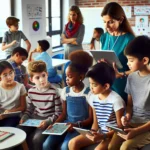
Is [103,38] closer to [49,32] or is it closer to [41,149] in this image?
[41,149]

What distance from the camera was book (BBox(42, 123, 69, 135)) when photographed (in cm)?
234

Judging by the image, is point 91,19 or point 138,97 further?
point 91,19

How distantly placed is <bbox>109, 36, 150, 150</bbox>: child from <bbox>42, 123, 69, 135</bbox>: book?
0.41 meters

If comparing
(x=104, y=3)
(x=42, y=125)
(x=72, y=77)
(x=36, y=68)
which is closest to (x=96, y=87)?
(x=72, y=77)

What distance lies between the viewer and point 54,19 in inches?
316

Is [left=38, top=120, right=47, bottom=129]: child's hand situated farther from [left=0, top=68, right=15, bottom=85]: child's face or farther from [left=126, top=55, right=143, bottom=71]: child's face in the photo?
[left=126, top=55, right=143, bottom=71]: child's face

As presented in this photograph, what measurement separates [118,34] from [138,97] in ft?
2.22

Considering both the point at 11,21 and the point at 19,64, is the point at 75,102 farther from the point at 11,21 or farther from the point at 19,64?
the point at 11,21

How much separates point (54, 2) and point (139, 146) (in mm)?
6429

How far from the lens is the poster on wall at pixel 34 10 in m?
6.51

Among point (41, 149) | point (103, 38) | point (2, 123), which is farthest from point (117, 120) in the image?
point (2, 123)

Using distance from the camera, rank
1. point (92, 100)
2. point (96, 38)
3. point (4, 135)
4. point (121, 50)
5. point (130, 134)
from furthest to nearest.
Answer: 1. point (96, 38)
2. point (121, 50)
3. point (92, 100)
4. point (4, 135)
5. point (130, 134)

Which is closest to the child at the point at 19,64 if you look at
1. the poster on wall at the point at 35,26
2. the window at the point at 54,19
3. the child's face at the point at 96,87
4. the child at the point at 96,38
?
the child's face at the point at 96,87

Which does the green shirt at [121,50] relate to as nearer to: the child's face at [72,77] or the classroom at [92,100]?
the classroom at [92,100]
